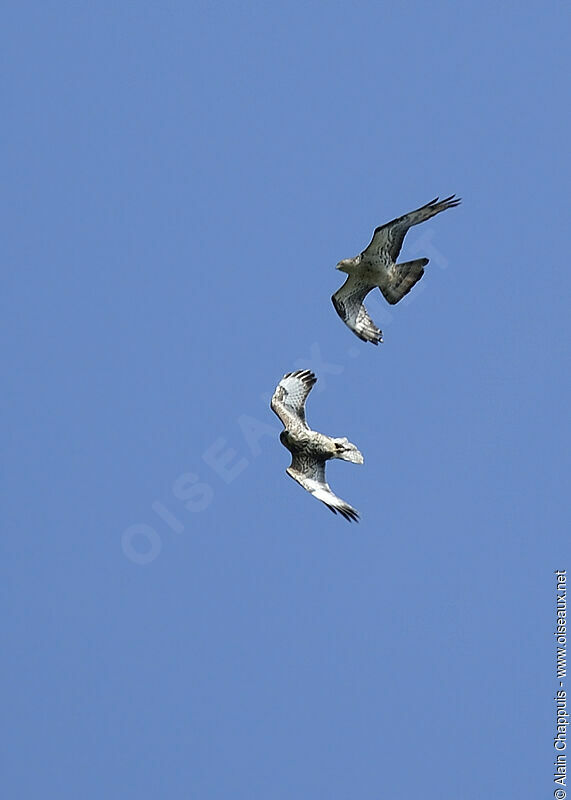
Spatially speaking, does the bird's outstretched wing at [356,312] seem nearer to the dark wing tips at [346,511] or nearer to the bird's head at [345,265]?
the bird's head at [345,265]

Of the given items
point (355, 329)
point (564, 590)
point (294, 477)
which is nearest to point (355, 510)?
point (294, 477)

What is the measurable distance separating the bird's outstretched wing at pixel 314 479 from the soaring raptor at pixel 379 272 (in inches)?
61.5

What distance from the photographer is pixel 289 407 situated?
2142 centimetres

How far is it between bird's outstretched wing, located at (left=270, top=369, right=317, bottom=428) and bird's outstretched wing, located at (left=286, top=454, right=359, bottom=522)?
0.56 meters

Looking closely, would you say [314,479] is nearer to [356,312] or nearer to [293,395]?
[293,395]

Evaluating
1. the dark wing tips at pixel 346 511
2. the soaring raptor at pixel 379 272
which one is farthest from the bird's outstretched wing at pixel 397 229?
the dark wing tips at pixel 346 511

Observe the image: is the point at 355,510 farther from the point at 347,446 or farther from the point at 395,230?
the point at 395,230

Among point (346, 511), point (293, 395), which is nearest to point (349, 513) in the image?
point (346, 511)

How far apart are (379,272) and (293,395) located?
152 cm

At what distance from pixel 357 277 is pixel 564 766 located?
17.0 feet

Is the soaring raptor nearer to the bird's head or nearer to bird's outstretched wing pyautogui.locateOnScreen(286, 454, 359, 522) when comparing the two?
the bird's head

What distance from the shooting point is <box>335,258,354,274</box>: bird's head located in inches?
830

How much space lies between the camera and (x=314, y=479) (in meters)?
20.6

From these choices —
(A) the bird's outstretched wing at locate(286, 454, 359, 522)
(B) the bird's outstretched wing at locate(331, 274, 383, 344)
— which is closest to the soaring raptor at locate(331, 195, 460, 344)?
(B) the bird's outstretched wing at locate(331, 274, 383, 344)
